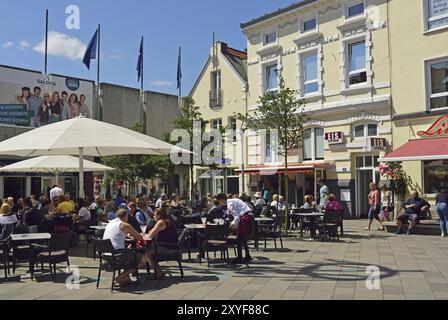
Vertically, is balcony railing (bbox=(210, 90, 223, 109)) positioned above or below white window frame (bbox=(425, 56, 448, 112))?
above

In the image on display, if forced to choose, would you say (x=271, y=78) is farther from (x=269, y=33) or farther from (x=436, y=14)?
(x=436, y=14)

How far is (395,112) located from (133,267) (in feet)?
47.4

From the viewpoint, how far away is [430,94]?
59.5 ft

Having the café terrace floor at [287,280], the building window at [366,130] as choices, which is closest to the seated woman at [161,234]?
the café terrace floor at [287,280]

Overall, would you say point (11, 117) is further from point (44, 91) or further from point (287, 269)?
point (287, 269)

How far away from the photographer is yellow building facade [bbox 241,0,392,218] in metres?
19.7

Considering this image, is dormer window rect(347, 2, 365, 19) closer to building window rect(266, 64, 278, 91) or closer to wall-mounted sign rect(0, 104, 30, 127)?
building window rect(266, 64, 278, 91)

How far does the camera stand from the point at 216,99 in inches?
1103

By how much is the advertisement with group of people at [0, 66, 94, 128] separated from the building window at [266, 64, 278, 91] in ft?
46.2

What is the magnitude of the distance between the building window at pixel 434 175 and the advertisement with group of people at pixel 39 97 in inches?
891

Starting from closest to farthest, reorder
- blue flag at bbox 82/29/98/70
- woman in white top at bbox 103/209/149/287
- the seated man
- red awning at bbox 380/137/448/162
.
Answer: woman in white top at bbox 103/209/149/287 → the seated man → red awning at bbox 380/137/448/162 → blue flag at bbox 82/29/98/70

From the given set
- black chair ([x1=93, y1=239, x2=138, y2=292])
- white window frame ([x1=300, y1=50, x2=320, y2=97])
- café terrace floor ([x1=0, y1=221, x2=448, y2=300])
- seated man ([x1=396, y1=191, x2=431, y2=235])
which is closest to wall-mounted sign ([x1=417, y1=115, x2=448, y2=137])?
seated man ([x1=396, y1=191, x2=431, y2=235])

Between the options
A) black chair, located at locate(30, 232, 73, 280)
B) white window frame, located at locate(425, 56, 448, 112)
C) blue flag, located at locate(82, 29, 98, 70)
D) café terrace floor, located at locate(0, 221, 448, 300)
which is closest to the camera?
café terrace floor, located at locate(0, 221, 448, 300)

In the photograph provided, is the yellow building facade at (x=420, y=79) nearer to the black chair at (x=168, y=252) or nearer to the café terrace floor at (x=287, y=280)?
the café terrace floor at (x=287, y=280)
